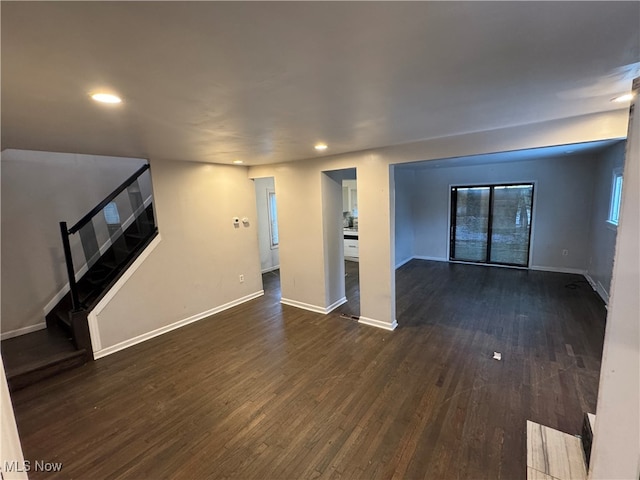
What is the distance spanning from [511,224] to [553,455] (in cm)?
591

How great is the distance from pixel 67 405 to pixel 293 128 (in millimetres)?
3130

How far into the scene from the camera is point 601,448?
4.14 ft

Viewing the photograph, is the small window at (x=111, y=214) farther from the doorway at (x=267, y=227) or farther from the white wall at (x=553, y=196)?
the white wall at (x=553, y=196)

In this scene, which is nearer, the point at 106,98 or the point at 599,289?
the point at 106,98

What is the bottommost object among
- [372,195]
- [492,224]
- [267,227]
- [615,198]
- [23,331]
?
[23,331]

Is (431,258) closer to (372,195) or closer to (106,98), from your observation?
(372,195)

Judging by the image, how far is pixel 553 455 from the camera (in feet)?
6.08

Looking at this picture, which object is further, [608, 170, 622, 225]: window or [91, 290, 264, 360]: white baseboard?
[608, 170, 622, 225]: window

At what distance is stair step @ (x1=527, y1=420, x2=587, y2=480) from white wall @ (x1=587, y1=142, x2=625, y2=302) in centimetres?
335

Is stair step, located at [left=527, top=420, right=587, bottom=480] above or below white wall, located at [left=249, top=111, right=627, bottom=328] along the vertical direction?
below

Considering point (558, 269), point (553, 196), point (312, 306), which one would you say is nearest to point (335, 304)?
point (312, 306)

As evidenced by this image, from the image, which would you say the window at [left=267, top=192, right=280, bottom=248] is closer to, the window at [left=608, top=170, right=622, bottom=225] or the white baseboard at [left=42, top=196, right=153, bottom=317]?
the white baseboard at [left=42, top=196, right=153, bottom=317]

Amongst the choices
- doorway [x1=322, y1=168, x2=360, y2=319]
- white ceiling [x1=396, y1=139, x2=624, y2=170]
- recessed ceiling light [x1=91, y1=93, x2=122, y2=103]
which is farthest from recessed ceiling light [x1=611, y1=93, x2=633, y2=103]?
recessed ceiling light [x1=91, y1=93, x2=122, y2=103]

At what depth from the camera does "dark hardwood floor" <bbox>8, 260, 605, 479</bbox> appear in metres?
1.91
